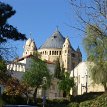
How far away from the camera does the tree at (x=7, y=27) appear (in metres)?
20.3

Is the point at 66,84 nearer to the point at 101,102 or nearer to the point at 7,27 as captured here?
the point at 101,102

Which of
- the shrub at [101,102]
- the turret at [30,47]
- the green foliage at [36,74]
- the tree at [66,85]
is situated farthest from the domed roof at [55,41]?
the shrub at [101,102]

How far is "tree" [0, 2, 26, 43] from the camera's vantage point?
20.3 meters

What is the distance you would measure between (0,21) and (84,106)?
9.33 meters

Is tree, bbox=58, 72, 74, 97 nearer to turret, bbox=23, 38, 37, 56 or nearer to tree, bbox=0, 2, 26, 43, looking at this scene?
Result: turret, bbox=23, 38, 37, 56

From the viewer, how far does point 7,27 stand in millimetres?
20500

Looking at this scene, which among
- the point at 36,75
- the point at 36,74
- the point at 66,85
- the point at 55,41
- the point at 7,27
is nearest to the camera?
the point at 7,27

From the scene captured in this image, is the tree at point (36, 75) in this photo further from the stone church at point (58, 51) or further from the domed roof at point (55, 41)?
the domed roof at point (55, 41)

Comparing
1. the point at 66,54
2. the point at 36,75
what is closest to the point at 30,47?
the point at 66,54

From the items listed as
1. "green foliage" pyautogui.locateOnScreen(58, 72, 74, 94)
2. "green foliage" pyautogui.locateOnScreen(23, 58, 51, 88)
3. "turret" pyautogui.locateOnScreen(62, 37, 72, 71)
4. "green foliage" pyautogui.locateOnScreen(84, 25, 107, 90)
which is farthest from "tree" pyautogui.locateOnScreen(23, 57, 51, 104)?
"turret" pyautogui.locateOnScreen(62, 37, 72, 71)

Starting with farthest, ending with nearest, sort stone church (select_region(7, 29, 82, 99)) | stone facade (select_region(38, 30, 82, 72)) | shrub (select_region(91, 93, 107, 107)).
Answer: stone facade (select_region(38, 30, 82, 72)) → stone church (select_region(7, 29, 82, 99)) → shrub (select_region(91, 93, 107, 107))

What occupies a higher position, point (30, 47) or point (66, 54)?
point (30, 47)

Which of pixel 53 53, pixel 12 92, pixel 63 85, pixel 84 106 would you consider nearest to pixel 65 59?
pixel 53 53

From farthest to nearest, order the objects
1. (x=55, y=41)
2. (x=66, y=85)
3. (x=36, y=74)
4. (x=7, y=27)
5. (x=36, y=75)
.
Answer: (x=55, y=41)
(x=66, y=85)
(x=36, y=74)
(x=36, y=75)
(x=7, y=27)
